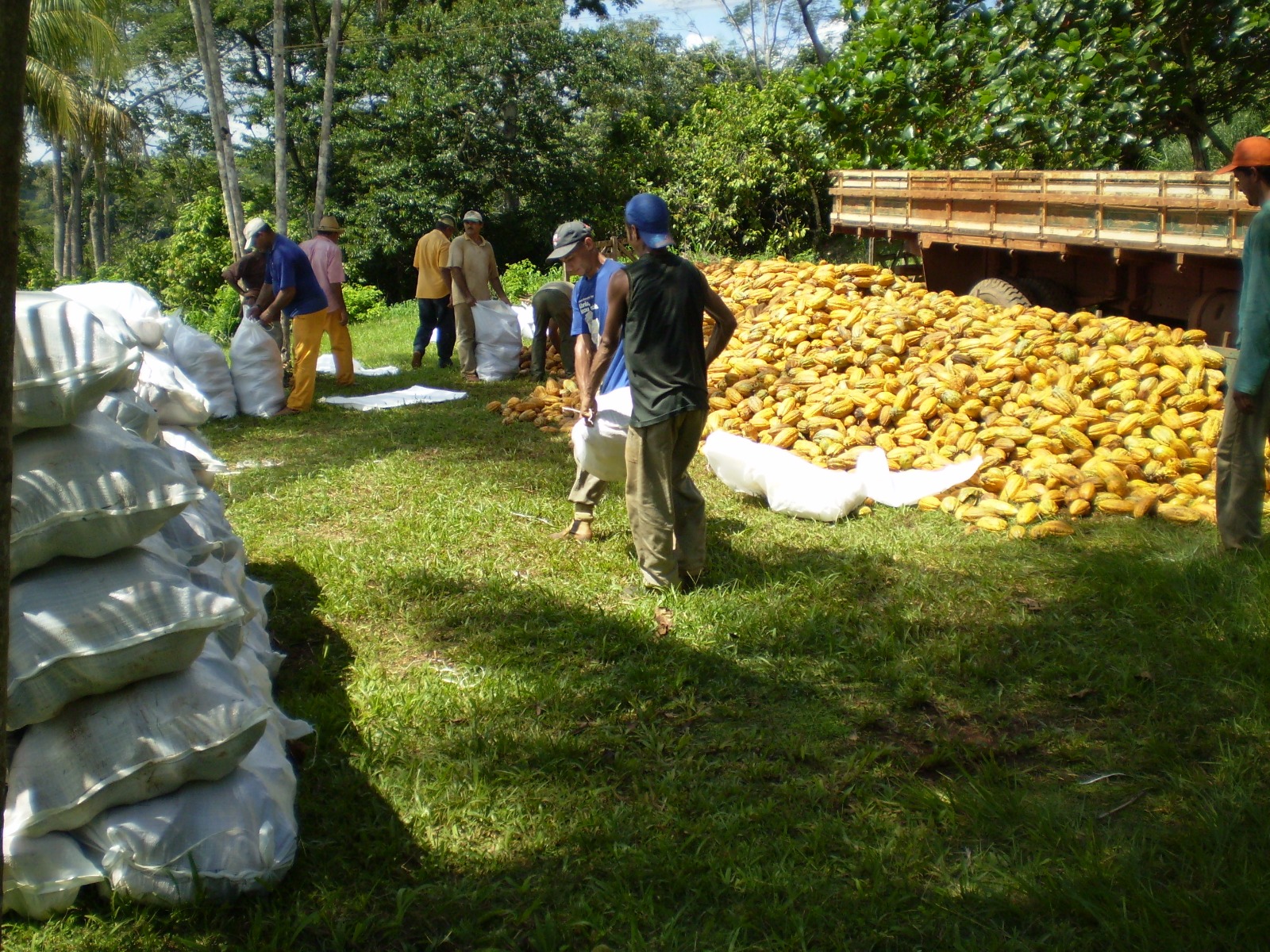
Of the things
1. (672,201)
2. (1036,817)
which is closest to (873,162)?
(672,201)

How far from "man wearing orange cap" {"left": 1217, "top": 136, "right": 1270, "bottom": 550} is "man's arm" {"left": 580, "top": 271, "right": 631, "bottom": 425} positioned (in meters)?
2.61

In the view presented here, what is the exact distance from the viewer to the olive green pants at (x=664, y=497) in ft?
15.3

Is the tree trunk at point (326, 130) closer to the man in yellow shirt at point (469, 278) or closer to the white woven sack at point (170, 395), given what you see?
the man in yellow shirt at point (469, 278)

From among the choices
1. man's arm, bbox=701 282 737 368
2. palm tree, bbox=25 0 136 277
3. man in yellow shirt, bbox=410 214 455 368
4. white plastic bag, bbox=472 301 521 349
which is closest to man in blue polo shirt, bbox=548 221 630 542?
man's arm, bbox=701 282 737 368

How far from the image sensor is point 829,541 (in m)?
5.55

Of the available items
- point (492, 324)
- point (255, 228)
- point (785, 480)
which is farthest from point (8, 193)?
point (492, 324)

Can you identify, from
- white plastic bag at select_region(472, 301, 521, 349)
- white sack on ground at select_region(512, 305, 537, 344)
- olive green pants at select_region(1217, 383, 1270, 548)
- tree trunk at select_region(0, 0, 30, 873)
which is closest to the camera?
tree trunk at select_region(0, 0, 30, 873)

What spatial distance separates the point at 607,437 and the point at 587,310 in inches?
29.0

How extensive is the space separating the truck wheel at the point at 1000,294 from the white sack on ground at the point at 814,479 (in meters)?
3.51

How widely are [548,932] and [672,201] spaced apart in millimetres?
20087

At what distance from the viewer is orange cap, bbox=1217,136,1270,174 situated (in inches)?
173

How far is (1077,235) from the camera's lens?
8414 mm

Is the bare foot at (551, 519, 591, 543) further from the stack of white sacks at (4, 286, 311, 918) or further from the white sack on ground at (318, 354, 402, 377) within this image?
the white sack on ground at (318, 354, 402, 377)

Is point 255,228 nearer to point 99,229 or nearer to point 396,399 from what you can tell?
point 396,399
